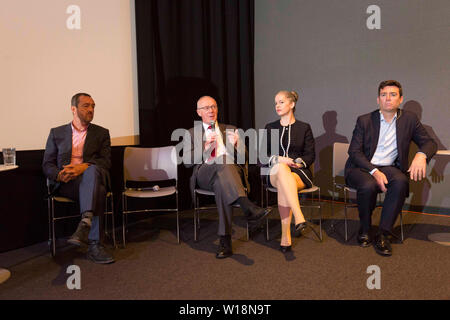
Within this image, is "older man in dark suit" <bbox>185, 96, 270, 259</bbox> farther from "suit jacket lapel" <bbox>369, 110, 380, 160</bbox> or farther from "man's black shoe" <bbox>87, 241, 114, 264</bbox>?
"suit jacket lapel" <bbox>369, 110, 380, 160</bbox>

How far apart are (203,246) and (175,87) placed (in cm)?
204

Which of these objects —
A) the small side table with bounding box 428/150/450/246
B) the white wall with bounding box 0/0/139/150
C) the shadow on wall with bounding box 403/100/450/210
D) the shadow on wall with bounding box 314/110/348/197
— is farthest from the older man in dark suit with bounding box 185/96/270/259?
the shadow on wall with bounding box 403/100/450/210

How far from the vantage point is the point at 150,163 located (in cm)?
363

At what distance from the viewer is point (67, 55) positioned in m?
3.57

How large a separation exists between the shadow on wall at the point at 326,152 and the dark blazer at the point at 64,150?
2.82m

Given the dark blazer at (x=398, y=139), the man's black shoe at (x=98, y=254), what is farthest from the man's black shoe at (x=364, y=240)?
the man's black shoe at (x=98, y=254)

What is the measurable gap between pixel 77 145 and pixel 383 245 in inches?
104

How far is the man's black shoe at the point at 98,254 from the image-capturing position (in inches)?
110

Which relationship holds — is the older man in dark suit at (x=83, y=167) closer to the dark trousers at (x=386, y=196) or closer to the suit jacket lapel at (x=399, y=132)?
the dark trousers at (x=386, y=196)

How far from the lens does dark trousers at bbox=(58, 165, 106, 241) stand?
2.82 metres

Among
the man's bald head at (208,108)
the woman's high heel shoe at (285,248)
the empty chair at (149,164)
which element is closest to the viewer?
the woman's high heel shoe at (285,248)

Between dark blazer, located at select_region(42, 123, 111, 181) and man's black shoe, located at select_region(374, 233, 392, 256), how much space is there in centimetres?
229

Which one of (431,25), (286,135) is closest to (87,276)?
(286,135)
